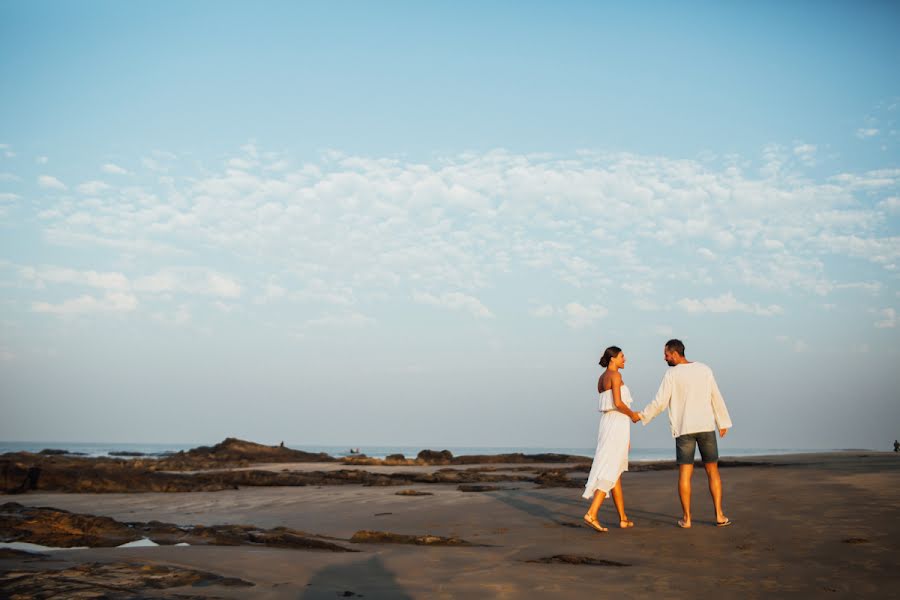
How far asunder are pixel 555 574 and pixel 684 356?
439 cm

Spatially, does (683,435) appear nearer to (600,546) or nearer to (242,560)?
(600,546)

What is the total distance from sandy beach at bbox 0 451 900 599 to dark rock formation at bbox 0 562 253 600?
167mm

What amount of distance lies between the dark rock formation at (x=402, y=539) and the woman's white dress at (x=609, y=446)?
2.00 meters

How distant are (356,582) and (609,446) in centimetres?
461

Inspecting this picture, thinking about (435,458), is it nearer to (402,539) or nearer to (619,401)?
(619,401)

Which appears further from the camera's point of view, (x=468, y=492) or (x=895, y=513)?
(x=468, y=492)

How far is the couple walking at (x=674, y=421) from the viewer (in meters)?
9.12

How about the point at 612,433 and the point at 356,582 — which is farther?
the point at 612,433

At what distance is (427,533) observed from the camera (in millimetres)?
9641

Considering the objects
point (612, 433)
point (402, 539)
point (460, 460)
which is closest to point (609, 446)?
point (612, 433)

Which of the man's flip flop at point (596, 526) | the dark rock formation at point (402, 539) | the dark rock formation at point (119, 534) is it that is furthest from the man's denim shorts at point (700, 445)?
the dark rock formation at point (119, 534)

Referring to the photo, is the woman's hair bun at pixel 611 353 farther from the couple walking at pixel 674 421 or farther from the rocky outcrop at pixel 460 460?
the rocky outcrop at pixel 460 460

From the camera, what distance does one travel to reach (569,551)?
7715 millimetres

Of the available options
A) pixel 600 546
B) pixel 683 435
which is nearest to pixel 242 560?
pixel 600 546
